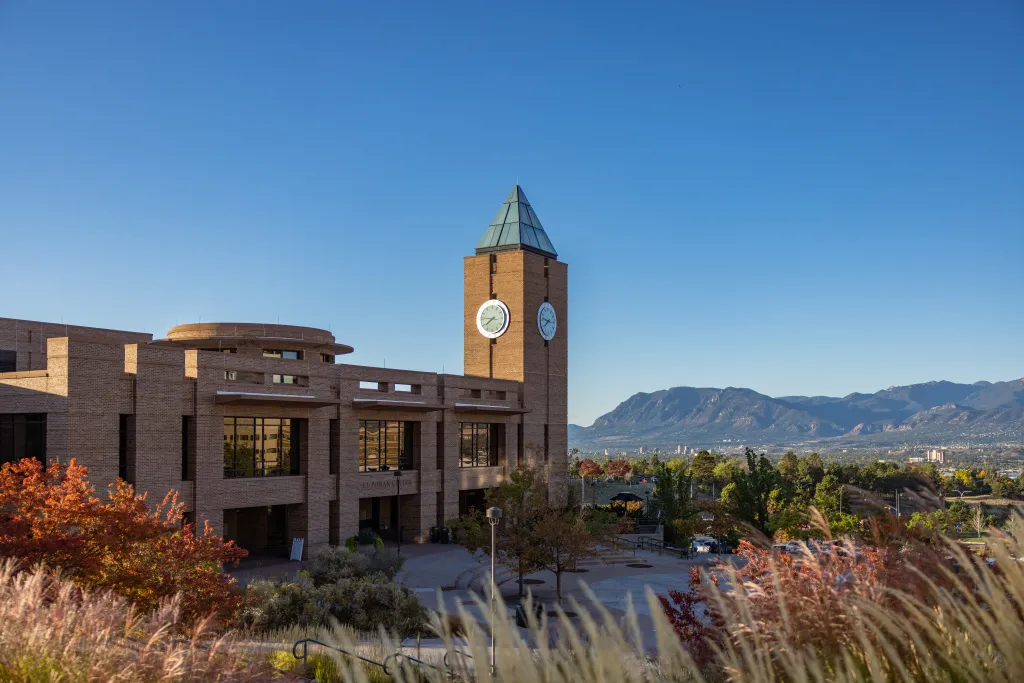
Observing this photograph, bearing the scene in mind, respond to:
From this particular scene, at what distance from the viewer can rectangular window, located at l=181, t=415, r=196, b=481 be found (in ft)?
118

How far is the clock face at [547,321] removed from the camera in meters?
59.9

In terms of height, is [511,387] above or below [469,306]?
below

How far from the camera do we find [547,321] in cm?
6066

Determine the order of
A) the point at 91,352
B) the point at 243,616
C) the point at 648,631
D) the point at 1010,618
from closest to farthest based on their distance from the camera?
1. the point at 1010,618
2. the point at 243,616
3. the point at 648,631
4. the point at 91,352

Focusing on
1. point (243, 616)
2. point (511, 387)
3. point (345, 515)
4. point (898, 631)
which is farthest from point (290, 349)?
point (898, 631)

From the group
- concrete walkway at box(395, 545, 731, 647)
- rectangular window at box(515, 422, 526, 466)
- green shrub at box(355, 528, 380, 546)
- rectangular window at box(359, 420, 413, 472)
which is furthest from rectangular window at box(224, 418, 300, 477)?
rectangular window at box(515, 422, 526, 466)

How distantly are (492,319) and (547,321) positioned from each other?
12.8 feet

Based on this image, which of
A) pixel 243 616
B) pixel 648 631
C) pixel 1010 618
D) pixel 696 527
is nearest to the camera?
pixel 1010 618

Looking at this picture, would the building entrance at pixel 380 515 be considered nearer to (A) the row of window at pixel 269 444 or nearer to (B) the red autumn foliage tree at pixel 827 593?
(A) the row of window at pixel 269 444

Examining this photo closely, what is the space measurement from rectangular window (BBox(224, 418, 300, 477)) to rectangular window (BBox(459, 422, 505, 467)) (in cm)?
1343

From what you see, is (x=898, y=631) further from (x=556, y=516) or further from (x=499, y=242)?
(x=499, y=242)

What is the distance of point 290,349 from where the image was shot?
4988 centimetres

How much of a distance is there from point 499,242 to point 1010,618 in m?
56.2

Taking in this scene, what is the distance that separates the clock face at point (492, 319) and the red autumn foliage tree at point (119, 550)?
1602 inches
